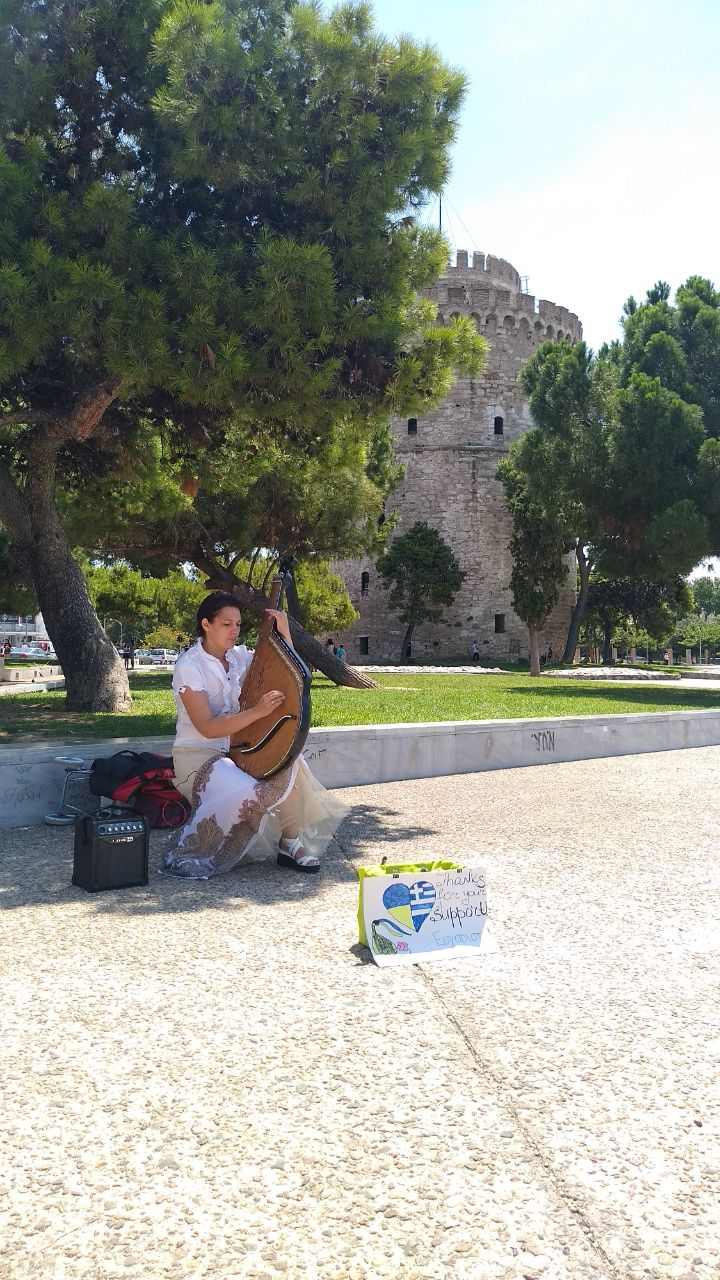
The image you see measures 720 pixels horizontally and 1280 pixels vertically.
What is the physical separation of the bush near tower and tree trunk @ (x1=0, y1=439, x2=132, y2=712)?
1.40 m

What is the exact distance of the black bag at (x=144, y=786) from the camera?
5973 mm

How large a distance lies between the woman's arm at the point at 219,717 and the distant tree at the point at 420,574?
1416 inches

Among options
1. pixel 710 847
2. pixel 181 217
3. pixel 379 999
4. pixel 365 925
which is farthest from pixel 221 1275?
pixel 181 217

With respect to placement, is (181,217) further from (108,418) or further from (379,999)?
(379,999)

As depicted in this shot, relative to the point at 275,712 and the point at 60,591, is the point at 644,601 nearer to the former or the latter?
the point at 60,591

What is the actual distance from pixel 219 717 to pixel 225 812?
0.48 metres

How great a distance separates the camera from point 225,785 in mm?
4824

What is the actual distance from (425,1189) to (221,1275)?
50cm

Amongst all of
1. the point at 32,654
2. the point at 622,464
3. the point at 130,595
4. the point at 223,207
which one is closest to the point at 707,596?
the point at 32,654

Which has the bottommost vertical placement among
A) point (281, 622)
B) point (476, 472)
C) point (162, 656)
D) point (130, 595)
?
point (162, 656)

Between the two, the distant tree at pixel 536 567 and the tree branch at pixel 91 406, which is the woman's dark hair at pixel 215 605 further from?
the distant tree at pixel 536 567

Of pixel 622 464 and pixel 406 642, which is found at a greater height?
pixel 622 464

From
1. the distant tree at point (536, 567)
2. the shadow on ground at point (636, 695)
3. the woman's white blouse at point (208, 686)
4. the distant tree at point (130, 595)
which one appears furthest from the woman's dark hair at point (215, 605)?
the distant tree at point (536, 567)

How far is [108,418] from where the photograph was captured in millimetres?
10805
